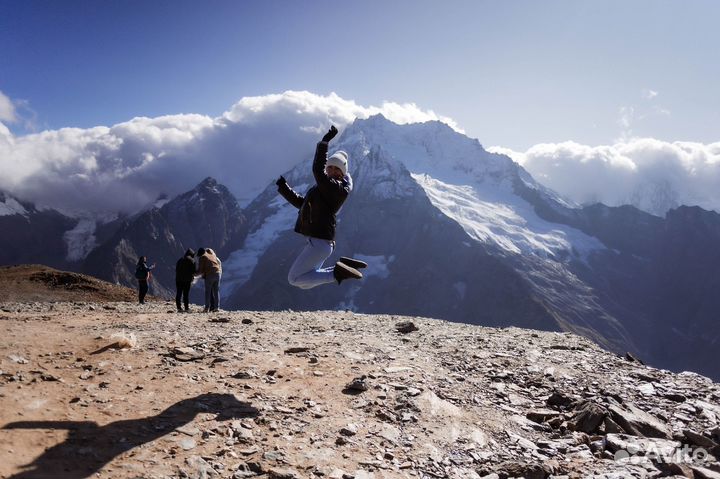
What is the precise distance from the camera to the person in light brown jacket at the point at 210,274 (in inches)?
859

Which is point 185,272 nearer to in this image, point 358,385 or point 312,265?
point 312,265

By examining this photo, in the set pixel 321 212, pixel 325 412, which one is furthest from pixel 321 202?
pixel 325 412

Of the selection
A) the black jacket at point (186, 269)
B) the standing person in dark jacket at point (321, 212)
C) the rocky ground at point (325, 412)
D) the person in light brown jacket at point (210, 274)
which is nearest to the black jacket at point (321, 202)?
the standing person in dark jacket at point (321, 212)

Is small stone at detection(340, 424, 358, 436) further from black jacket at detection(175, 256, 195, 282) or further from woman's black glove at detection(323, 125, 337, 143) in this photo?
black jacket at detection(175, 256, 195, 282)

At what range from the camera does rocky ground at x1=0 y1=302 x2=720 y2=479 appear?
19.1 ft

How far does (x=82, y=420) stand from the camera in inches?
251

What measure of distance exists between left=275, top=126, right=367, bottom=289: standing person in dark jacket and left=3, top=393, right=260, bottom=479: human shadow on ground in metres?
3.28

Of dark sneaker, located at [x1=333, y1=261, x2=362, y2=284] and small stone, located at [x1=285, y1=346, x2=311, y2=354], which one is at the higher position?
dark sneaker, located at [x1=333, y1=261, x2=362, y2=284]

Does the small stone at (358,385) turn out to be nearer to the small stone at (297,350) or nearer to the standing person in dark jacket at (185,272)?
the small stone at (297,350)

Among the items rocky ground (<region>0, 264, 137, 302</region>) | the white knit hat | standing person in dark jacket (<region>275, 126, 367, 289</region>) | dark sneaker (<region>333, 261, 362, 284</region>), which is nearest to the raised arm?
standing person in dark jacket (<region>275, 126, 367, 289</region>)

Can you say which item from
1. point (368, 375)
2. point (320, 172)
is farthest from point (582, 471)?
point (320, 172)

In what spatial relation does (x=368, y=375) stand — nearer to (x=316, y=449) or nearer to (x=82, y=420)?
(x=316, y=449)

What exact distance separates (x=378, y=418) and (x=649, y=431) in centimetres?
434

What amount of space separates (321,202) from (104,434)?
17.3 ft
